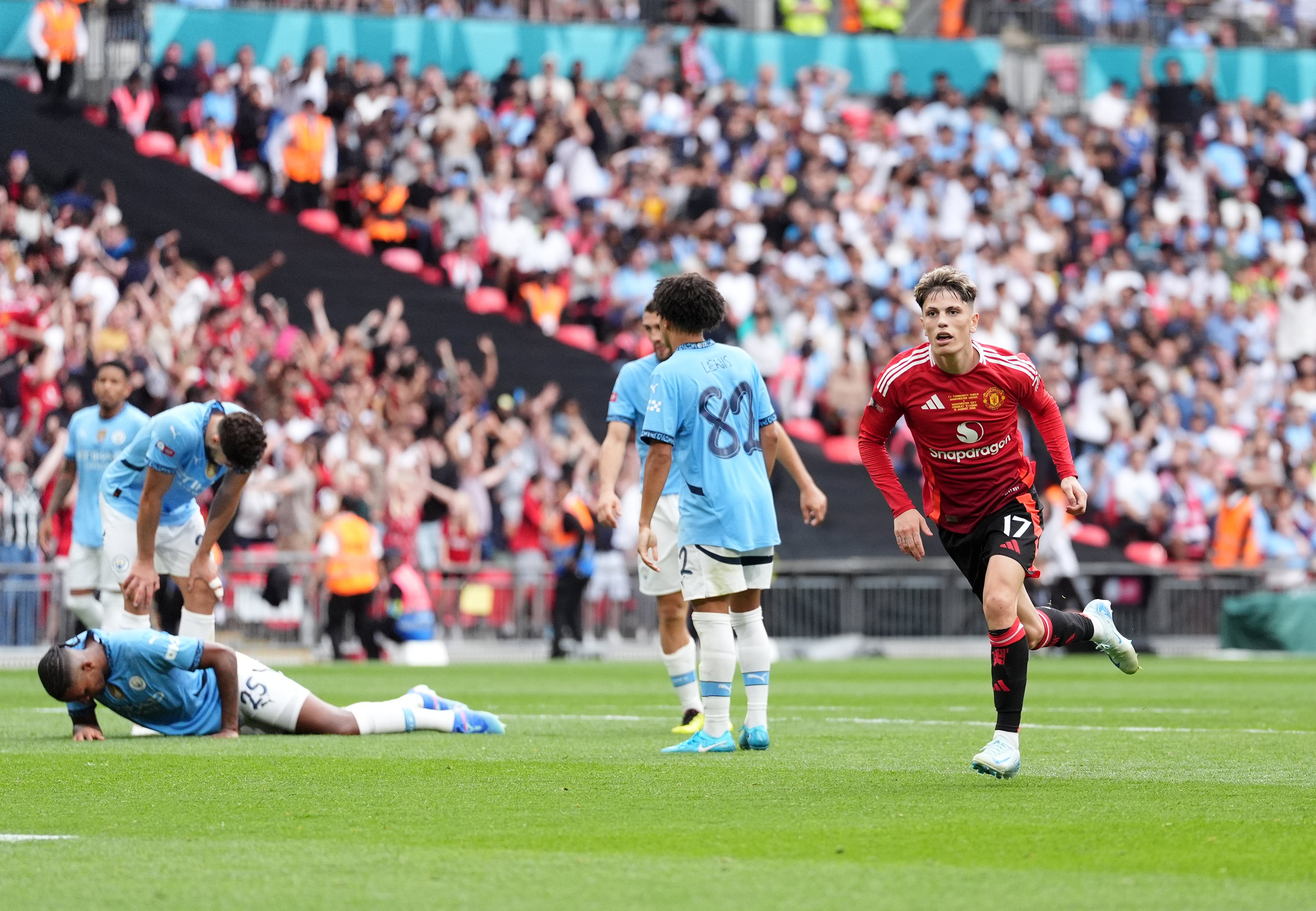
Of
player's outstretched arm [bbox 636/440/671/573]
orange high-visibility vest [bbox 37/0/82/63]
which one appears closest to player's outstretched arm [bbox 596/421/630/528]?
player's outstretched arm [bbox 636/440/671/573]

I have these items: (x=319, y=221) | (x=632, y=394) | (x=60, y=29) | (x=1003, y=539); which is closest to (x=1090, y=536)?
(x=319, y=221)

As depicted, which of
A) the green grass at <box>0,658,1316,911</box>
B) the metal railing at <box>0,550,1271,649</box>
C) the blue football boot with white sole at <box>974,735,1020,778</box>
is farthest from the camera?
the metal railing at <box>0,550,1271,649</box>

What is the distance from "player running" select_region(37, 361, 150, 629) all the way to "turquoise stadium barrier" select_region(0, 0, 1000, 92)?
52.4 ft

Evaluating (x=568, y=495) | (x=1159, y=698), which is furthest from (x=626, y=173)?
(x=1159, y=698)

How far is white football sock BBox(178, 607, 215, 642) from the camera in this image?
431 inches

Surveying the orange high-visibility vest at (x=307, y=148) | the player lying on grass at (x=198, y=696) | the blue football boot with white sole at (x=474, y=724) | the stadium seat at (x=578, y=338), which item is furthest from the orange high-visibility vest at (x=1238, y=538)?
the player lying on grass at (x=198, y=696)

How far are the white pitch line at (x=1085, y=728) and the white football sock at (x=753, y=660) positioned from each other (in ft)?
6.92

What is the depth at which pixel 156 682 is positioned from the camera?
32.4 feet

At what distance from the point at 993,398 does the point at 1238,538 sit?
62.2 feet

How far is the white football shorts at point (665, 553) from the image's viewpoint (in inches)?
446

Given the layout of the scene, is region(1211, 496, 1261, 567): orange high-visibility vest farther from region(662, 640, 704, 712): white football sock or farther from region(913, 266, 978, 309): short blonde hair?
region(913, 266, 978, 309): short blonde hair

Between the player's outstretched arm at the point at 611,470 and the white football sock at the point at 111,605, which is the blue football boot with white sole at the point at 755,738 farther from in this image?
the white football sock at the point at 111,605

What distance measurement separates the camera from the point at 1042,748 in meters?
10.1

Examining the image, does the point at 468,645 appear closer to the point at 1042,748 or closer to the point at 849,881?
the point at 1042,748
